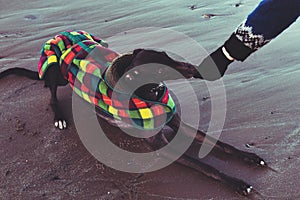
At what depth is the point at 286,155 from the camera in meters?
2.28

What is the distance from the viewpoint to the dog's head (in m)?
1.71

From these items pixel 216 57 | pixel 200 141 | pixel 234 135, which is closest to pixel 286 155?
pixel 234 135

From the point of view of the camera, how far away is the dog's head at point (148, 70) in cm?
171

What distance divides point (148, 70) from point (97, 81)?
0.68 metres

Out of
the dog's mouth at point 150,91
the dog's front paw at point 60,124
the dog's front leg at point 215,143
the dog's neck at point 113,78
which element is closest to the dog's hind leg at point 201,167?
the dog's front leg at point 215,143

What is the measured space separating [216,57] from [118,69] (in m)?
0.62

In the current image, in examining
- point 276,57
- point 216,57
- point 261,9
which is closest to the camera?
point 261,9

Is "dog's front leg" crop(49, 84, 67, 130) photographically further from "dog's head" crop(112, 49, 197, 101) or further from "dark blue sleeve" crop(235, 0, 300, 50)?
"dark blue sleeve" crop(235, 0, 300, 50)

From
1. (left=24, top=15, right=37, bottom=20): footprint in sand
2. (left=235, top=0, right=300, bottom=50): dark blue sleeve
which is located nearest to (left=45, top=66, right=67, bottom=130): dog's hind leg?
(left=235, top=0, right=300, bottom=50): dark blue sleeve

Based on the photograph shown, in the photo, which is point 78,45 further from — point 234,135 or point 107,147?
point 234,135

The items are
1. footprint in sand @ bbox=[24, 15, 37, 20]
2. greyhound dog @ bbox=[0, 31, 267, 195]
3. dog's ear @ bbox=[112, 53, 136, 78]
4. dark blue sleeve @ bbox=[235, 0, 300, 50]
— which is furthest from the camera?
footprint in sand @ bbox=[24, 15, 37, 20]

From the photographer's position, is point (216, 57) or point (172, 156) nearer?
point (216, 57)

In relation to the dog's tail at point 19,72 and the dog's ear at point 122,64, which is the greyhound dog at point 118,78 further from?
the dog's tail at point 19,72

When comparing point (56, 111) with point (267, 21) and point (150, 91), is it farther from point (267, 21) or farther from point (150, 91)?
point (267, 21)
